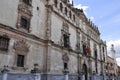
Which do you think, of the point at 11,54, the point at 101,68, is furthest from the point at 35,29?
the point at 101,68

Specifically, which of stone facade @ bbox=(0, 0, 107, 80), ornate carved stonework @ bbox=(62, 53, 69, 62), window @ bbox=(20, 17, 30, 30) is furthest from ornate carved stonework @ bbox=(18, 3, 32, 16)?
ornate carved stonework @ bbox=(62, 53, 69, 62)

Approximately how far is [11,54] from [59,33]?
8.22 m

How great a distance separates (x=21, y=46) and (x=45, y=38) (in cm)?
386

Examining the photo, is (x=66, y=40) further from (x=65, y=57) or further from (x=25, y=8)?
(x=25, y=8)

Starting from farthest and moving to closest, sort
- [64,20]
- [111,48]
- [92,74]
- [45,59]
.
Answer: [111,48]
[92,74]
[64,20]
[45,59]

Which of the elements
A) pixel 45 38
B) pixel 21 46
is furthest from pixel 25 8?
pixel 45 38

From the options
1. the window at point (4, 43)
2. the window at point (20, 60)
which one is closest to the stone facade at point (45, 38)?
the window at point (20, 60)

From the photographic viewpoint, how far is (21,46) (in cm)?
1418

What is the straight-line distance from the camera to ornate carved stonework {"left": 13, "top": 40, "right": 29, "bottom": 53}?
13671mm

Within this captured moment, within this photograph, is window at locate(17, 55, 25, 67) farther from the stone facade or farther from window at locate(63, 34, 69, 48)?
window at locate(63, 34, 69, 48)

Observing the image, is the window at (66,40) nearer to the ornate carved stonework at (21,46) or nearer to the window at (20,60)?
the ornate carved stonework at (21,46)

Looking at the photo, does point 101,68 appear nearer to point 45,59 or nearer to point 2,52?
point 45,59

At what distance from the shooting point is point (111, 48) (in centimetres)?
4634

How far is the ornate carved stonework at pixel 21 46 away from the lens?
13.7 metres
